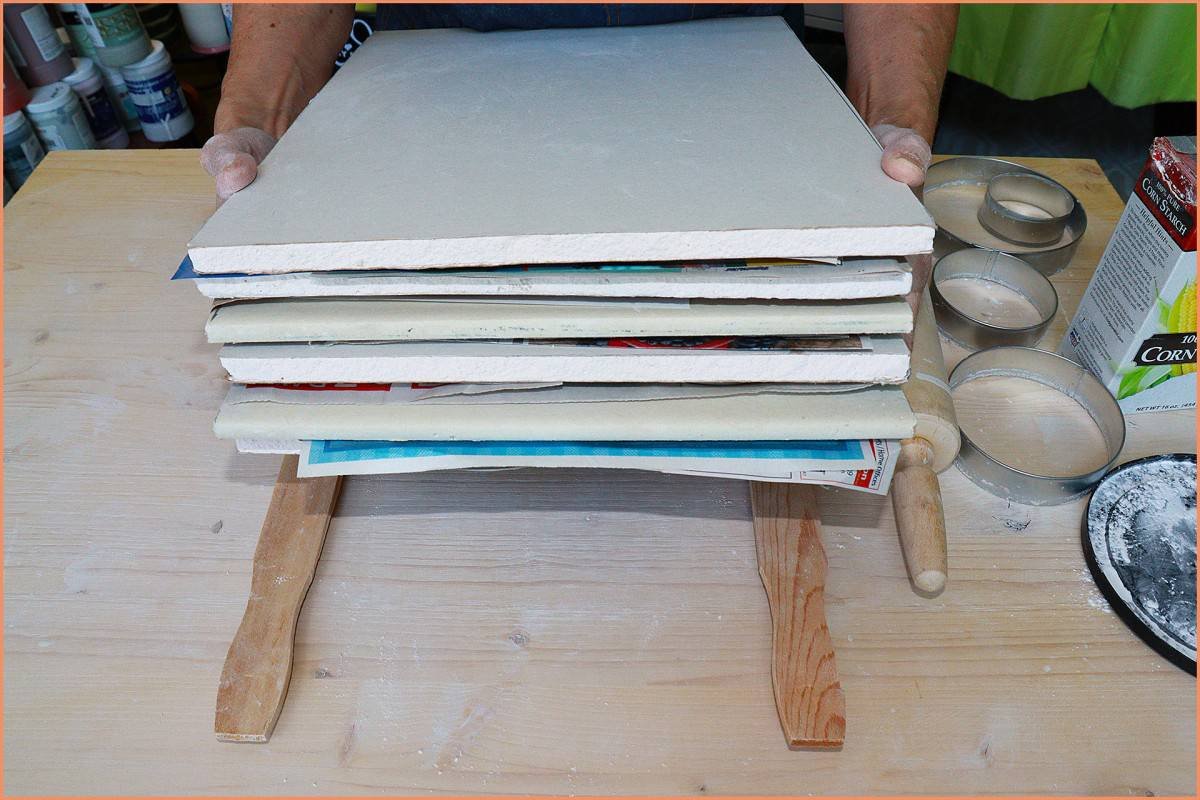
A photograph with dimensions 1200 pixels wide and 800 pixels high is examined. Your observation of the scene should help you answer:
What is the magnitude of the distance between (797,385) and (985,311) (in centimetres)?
31

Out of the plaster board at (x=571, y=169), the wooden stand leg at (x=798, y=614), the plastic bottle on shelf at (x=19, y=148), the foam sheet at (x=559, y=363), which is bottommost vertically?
the plastic bottle on shelf at (x=19, y=148)

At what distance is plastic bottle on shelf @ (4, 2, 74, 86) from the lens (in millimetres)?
1081

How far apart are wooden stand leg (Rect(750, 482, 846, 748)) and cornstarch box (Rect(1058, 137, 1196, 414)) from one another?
0.24 metres

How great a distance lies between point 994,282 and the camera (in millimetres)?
676

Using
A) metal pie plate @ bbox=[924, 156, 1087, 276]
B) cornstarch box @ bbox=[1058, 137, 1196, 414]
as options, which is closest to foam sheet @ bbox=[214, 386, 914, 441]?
cornstarch box @ bbox=[1058, 137, 1196, 414]

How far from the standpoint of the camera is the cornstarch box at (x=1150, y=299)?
0.49m

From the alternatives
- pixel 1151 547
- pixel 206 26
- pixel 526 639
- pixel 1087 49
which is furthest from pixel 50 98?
pixel 1087 49

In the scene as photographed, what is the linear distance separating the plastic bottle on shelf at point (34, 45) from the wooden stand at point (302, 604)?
0.96 m

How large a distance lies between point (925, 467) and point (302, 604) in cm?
39

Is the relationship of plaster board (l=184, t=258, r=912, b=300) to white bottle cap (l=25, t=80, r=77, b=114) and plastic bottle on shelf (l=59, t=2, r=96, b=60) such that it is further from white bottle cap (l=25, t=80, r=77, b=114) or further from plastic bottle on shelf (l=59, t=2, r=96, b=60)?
plastic bottle on shelf (l=59, t=2, r=96, b=60)

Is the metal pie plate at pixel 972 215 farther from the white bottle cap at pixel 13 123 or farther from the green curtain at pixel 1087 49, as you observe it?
the white bottle cap at pixel 13 123

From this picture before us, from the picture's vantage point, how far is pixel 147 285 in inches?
27.4

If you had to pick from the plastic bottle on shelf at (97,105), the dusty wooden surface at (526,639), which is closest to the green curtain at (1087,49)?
the dusty wooden surface at (526,639)

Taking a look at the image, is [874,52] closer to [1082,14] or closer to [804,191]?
[804,191]
